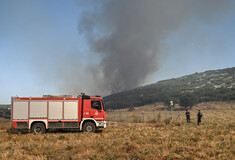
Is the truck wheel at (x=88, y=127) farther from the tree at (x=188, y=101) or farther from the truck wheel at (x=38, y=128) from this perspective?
the tree at (x=188, y=101)

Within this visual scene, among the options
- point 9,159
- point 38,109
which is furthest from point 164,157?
point 38,109

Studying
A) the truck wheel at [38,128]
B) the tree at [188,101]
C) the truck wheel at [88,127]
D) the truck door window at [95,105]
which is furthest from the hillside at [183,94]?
the truck wheel at [38,128]

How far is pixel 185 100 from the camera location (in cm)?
8025

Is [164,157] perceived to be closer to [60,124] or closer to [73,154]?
[73,154]

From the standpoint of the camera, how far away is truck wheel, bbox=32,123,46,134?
16644 millimetres

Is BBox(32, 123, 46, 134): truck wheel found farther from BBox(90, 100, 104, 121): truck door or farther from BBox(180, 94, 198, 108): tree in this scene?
BBox(180, 94, 198, 108): tree

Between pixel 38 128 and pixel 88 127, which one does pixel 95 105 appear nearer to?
pixel 88 127

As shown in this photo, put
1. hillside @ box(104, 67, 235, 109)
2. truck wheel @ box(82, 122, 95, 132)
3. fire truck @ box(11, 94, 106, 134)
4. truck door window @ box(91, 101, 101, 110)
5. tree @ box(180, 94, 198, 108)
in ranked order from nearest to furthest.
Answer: fire truck @ box(11, 94, 106, 134) < truck wheel @ box(82, 122, 95, 132) < truck door window @ box(91, 101, 101, 110) < tree @ box(180, 94, 198, 108) < hillside @ box(104, 67, 235, 109)

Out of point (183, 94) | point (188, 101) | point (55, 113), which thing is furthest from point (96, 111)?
point (183, 94)

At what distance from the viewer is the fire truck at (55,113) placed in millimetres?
16641

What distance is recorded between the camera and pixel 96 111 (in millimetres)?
17500

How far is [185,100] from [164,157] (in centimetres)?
7508

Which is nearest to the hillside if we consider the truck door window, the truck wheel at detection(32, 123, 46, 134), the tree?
the tree

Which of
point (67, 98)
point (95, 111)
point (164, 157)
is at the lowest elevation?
point (164, 157)
